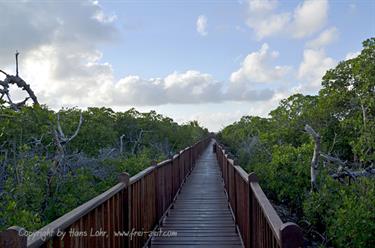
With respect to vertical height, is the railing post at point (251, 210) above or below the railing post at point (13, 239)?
below

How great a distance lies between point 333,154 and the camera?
14.8m

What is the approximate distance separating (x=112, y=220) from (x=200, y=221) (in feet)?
14.3

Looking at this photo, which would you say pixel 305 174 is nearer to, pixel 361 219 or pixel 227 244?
pixel 361 219

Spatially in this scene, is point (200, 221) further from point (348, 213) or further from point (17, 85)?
point (17, 85)

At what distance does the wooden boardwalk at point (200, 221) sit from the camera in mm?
6500

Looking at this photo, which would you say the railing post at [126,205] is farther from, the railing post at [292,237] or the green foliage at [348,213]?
the green foliage at [348,213]

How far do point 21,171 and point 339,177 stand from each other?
27.0ft

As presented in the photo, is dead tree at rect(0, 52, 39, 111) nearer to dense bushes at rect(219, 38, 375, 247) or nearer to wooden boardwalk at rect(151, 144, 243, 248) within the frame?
wooden boardwalk at rect(151, 144, 243, 248)

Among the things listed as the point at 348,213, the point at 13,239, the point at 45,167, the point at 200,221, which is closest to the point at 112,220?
the point at 13,239

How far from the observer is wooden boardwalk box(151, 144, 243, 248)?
6.50 metres

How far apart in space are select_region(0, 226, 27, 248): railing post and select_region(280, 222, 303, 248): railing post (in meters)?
1.43

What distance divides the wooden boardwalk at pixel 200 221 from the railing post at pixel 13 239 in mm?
4515

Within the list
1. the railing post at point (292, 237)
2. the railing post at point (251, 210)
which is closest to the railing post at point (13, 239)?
the railing post at point (292, 237)

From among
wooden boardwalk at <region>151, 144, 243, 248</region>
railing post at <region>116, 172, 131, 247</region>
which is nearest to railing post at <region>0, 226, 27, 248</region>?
railing post at <region>116, 172, 131, 247</region>
